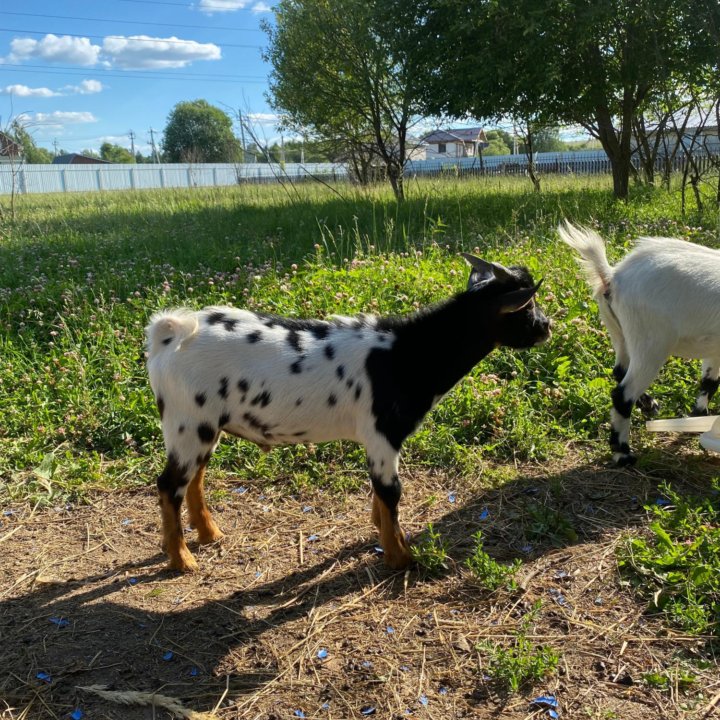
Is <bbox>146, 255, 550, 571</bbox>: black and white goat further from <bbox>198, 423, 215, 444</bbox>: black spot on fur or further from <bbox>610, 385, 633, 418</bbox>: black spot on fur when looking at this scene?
<bbox>610, 385, 633, 418</bbox>: black spot on fur

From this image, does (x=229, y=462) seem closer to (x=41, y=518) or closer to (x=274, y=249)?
(x=41, y=518)

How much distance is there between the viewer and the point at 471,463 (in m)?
4.44

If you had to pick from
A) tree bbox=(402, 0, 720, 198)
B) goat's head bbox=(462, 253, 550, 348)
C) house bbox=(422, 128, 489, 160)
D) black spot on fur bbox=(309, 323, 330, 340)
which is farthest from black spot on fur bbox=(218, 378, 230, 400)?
house bbox=(422, 128, 489, 160)

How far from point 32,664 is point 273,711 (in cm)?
116

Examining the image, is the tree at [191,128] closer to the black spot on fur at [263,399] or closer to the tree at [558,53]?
the tree at [558,53]

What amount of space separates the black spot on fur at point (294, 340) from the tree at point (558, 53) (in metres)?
8.86

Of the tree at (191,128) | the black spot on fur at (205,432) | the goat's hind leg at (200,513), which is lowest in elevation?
the goat's hind leg at (200,513)

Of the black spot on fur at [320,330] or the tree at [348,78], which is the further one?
the tree at [348,78]

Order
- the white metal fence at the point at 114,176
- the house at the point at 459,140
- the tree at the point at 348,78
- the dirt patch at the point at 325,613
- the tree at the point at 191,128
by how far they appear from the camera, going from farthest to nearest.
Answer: the tree at the point at 191,128 → the white metal fence at the point at 114,176 → the house at the point at 459,140 → the tree at the point at 348,78 → the dirt patch at the point at 325,613

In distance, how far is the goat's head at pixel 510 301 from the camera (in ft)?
11.3

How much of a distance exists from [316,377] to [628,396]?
2.20m

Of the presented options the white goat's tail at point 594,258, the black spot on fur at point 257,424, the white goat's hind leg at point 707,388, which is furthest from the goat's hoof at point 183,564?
the white goat's hind leg at point 707,388

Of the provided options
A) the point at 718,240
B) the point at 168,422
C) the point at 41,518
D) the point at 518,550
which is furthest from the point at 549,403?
the point at 718,240

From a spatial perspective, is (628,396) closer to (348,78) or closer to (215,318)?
(215,318)
